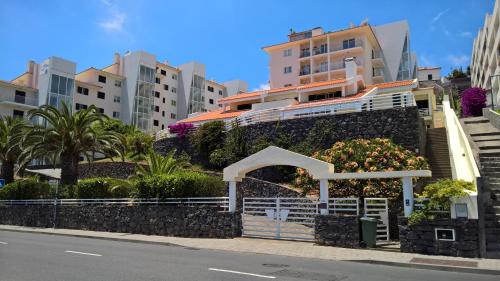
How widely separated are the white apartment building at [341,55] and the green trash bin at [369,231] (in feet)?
138

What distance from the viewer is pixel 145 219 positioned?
19.4 metres

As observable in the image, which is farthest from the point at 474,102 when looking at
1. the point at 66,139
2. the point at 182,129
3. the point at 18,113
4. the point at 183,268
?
the point at 18,113

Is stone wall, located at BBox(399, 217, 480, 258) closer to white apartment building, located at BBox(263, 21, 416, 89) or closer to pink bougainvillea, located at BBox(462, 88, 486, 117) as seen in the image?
pink bougainvillea, located at BBox(462, 88, 486, 117)

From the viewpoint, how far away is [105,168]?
36.2 m

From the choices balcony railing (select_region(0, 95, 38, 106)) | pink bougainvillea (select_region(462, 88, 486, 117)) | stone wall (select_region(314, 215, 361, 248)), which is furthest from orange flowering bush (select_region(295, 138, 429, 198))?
balcony railing (select_region(0, 95, 38, 106))

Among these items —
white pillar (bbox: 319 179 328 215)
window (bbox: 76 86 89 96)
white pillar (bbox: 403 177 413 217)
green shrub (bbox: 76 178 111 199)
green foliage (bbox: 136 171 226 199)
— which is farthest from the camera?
window (bbox: 76 86 89 96)

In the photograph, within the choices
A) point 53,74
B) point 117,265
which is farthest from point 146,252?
point 53,74

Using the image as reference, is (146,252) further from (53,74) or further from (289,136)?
(53,74)

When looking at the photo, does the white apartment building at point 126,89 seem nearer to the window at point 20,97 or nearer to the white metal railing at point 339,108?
the window at point 20,97

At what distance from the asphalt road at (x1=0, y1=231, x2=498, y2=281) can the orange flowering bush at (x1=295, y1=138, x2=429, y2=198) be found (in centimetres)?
743

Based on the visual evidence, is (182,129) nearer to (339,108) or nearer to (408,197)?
(339,108)

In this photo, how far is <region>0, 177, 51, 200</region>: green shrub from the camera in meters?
26.9

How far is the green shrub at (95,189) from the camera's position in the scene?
75.6 feet

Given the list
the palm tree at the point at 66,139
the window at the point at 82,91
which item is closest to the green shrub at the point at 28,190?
the palm tree at the point at 66,139
